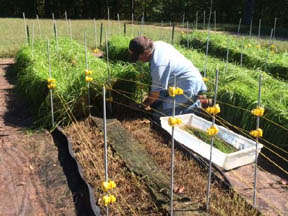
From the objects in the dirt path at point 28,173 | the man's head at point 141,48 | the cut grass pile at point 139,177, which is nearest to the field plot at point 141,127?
the cut grass pile at point 139,177

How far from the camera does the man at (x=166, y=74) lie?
3453 mm

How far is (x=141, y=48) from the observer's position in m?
3.41

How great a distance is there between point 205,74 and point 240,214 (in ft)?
8.09

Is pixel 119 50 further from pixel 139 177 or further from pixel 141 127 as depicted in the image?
pixel 139 177

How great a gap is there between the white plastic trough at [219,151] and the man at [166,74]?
218mm

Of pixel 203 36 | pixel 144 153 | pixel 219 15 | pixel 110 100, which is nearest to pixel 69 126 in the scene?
pixel 110 100

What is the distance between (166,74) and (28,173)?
5.44ft

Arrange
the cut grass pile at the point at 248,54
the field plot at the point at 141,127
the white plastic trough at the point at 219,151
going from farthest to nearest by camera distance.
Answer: the cut grass pile at the point at 248,54 → the white plastic trough at the point at 219,151 → the field plot at the point at 141,127

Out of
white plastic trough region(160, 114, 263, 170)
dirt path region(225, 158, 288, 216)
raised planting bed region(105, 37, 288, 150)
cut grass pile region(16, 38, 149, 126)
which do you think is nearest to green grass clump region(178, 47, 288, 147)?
raised planting bed region(105, 37, 288, 150)

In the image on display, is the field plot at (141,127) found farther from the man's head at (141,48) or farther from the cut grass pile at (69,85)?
the man's head at (141,48)

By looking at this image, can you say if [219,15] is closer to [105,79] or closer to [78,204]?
[105,79]

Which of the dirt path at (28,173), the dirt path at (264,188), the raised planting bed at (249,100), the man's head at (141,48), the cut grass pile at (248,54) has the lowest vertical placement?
the dirt path at (264,188)

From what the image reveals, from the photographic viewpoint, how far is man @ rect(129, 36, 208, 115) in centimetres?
345

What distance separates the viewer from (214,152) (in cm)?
310
